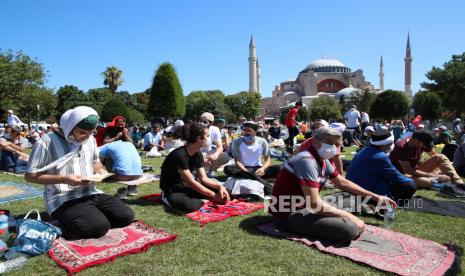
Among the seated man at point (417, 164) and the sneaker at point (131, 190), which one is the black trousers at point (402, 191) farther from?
the sneaker at point (131, 190)

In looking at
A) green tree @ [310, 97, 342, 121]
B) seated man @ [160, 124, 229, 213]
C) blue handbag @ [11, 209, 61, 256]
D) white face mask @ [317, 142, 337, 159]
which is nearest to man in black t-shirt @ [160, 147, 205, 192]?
seated man @ [160, 124, 229, 213]

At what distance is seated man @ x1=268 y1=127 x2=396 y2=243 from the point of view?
3.62 meters

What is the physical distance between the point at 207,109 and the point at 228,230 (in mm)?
69642

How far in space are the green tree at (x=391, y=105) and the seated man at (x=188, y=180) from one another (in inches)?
2297

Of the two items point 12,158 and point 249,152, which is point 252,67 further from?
point 249,152

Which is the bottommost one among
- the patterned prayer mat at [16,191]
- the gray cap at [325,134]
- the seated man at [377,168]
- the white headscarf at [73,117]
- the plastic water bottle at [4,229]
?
the patterned prayer mat at [16,191]

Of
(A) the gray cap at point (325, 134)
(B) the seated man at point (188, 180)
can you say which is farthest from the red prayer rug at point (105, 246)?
(A) the gray cap at point (325, 134)

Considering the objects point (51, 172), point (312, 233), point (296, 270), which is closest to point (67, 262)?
point (51, 172)

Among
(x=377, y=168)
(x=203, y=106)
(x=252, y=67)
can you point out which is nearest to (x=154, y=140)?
(x=377, y=168)

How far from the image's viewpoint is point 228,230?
419 cm

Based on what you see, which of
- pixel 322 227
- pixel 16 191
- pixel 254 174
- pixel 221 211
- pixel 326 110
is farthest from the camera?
pixel 326 110

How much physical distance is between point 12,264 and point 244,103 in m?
86.3

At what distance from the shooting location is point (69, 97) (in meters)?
61.2

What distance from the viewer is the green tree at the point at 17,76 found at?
26.0 meters
